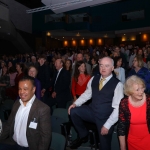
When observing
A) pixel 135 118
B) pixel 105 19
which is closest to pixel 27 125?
pixel 135 118

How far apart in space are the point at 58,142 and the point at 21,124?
0.48 m

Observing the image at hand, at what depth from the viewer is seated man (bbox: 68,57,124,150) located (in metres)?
2.52

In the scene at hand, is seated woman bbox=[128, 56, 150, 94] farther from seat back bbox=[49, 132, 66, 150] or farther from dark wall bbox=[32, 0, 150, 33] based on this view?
dark wall bbox=[32, 0, 150, 33]

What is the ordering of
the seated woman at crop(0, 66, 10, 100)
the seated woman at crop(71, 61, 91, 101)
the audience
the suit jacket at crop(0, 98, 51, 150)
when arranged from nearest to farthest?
the suit jacket at crop(0, 98, 51, 150), the audience, the seated woman at crop(71, 61, 91, 101), the seated woman at crop(0, 66, 10, 100)

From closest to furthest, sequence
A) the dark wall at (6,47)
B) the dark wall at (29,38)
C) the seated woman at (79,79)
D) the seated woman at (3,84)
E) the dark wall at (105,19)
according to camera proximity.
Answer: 1. the seated woman at (79,79)
2. the seated woman at (3,84)
3. the dark wall at (6,47)
4. the dark wall at (105,19)
5. the dark wall at (29,38)

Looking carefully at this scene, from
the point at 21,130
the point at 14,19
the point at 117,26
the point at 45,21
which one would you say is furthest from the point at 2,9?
the point at 21,130

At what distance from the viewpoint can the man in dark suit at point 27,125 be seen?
2.16m

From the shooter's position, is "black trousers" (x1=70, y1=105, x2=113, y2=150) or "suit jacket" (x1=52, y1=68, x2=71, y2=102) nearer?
"black trousers" (x1=70, y1=105, x2=113, y2=150)

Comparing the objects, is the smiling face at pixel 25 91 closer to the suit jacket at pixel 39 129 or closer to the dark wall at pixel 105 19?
the suit jacket at pixel 39 129

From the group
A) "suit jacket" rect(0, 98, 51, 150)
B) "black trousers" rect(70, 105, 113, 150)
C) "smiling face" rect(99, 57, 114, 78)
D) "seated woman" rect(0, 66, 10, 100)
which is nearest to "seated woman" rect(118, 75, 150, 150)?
"smiling face" rect(99, 57, 114, 78)

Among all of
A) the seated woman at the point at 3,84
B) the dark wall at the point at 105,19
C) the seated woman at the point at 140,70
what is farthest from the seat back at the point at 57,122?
the dark wall at the point at 105,19

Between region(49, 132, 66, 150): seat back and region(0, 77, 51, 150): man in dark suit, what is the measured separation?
0.78ft

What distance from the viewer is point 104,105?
261 cm

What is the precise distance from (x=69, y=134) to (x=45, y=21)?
1921 centimetres
